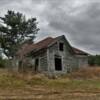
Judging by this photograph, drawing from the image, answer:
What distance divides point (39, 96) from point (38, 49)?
19.6 metres

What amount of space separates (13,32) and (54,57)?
40.9 feet

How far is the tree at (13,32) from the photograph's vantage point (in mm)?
46875

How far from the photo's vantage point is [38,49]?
37875 millimetres

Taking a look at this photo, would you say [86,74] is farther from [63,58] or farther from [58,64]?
[58,64]

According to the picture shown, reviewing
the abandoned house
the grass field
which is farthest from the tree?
the grass field

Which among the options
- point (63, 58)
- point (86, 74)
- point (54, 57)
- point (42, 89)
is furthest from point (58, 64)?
point (42, 89)

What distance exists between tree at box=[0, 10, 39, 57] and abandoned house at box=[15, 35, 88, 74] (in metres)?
7.26

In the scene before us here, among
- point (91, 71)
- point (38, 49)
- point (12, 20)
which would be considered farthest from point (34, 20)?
point (91, 71)

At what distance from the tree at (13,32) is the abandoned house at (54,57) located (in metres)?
7.26

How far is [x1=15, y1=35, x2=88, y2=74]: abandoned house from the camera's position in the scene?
3659cm

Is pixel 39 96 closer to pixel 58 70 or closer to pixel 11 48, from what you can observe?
pixel 58 70

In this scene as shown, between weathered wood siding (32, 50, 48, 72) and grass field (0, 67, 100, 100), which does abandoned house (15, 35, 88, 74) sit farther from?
grass field (0, 67, 100, 100)

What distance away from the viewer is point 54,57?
37.0 m

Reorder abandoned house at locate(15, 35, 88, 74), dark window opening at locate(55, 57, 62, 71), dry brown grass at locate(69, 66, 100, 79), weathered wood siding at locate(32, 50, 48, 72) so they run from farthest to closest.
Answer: dark window opening at locate(55, 57, 62, 71), weathered wood siding at locate(32, 50, 48, 72), abandoned house at locate(15, 35, 88, 74), dry brown grass at locate(69, 66, 100, 79)
